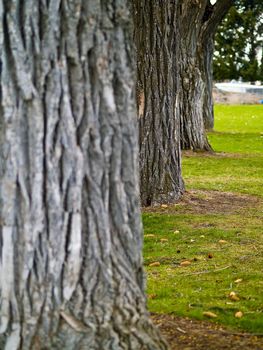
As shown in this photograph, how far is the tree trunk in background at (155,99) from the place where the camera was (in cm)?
1059

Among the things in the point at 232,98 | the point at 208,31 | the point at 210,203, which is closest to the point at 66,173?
the point at 210,203

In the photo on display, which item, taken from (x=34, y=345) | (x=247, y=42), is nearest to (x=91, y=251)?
(x=34, y=345)

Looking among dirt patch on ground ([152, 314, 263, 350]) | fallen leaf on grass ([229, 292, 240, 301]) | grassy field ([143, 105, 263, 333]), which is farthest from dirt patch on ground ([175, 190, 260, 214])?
dirt patch on ground ([152, 314, 263, 350])

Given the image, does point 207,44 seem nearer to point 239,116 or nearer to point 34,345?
point 239,116

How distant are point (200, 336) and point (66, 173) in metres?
1.61

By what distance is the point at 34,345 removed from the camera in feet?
13.6

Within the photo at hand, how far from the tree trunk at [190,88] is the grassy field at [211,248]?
2060mm

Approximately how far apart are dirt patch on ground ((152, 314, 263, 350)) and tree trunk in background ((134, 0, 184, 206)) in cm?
524

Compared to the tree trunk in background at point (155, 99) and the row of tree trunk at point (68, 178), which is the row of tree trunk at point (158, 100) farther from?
the row of tree trunk at point (68, 178)

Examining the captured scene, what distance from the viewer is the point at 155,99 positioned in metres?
10.7

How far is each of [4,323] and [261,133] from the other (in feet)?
68.1

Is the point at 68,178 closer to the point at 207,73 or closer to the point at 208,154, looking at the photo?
the point at 208,154

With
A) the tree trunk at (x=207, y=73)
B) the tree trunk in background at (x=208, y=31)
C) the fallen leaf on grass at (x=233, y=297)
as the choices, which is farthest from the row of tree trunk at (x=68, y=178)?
the tree trunk at (x=207, y=73)

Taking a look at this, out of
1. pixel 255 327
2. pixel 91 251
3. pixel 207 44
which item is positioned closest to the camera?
pixel 91 251
